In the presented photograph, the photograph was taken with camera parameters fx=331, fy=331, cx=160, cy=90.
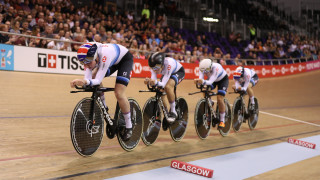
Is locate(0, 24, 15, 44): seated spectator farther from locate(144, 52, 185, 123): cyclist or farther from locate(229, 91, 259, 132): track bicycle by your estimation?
locate(229, 91, 259, 132): track bicycle

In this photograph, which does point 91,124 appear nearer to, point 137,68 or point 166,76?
point 166,76

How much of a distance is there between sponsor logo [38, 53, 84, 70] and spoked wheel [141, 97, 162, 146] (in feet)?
15.8

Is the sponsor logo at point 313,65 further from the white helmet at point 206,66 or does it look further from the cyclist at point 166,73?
the cyclist at point 166,73

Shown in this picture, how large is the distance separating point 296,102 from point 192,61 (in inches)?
162

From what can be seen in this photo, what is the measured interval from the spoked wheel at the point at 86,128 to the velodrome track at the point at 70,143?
124 millimetres

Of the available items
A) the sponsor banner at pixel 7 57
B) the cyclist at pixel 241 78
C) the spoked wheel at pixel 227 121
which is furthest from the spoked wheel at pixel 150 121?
the sponsor banner at pixel 7 57

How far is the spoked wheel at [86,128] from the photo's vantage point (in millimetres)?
3248

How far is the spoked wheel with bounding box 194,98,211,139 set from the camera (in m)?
5.05

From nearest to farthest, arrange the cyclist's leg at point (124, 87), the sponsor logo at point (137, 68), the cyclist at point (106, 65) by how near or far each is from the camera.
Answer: the cyclist at point (106, 65) < the cyclist's leg at point (124, 87) < the sponsor logo at point (137, 68)

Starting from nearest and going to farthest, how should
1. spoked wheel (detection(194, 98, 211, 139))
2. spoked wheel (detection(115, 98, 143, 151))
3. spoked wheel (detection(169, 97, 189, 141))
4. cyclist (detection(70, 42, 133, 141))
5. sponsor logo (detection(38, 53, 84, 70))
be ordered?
cyclist (detection(70, 42, 133, 141)) < spoked wheel (detection(115, 98, 143, 151)) < spoked wheel (detection(169, 97, 189, 141)) < spoked wheel (detection(194, 98, 211, 139)) < sponsor logo (detection(38, 53, 84, 70))

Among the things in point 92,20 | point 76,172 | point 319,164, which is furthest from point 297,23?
point 76,172

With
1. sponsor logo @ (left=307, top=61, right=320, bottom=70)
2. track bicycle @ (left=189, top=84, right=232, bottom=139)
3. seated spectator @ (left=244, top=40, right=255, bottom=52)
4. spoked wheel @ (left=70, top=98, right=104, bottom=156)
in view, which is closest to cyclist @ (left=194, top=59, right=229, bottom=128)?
track bicycle @ (left=189, top=84, right=232, bottom=139)

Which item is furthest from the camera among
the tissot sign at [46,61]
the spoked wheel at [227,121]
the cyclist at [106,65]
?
the tissot sign at [46,61]

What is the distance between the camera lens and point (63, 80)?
7.99 meters
